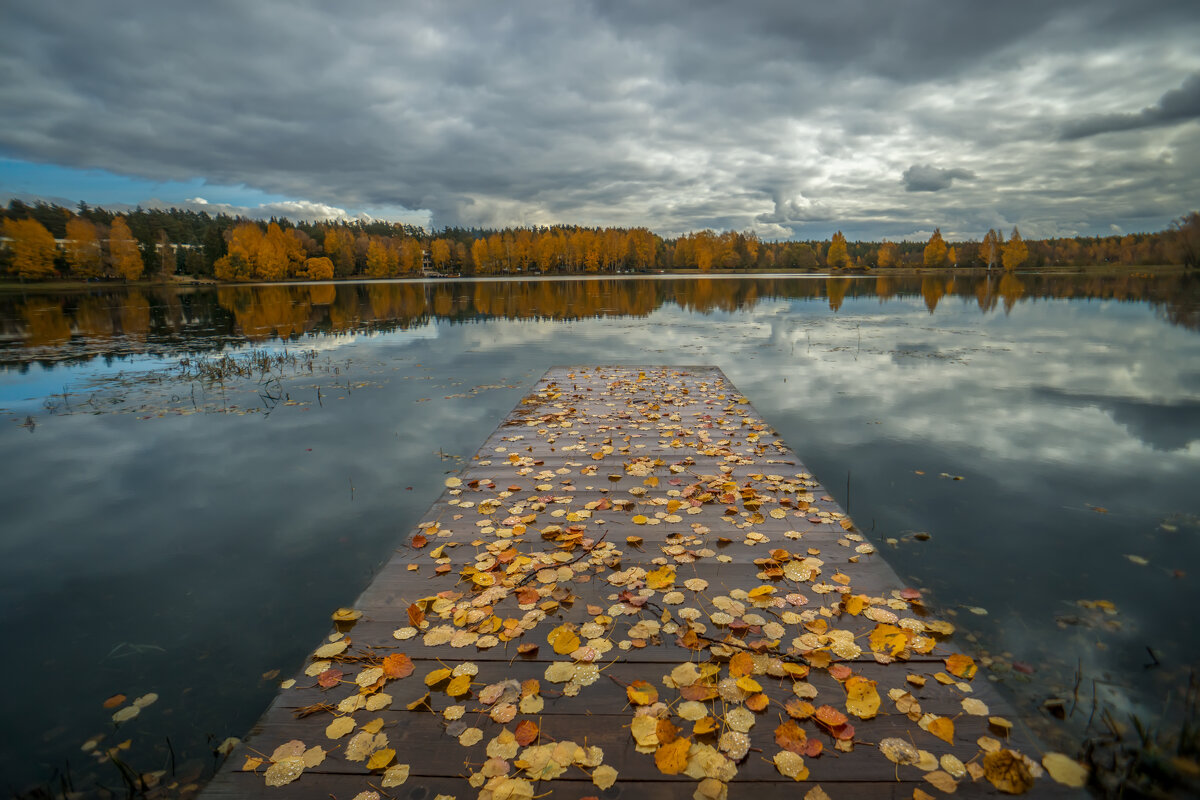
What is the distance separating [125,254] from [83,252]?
516cm

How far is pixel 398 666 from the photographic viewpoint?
3.23 metres

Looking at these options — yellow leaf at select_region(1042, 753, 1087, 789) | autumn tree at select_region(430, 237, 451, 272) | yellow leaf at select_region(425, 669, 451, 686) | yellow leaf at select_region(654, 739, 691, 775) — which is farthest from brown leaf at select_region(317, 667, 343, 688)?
autumn tree at select_region(430, 237, 451, 272)

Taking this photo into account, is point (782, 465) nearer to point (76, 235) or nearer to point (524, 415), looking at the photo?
point (524, 415)

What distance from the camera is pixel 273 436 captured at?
9.95 meters

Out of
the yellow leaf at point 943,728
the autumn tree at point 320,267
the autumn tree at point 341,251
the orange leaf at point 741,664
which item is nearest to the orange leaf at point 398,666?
the orange leaf at point 741,664

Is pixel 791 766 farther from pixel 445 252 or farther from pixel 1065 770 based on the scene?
pixel 445 252

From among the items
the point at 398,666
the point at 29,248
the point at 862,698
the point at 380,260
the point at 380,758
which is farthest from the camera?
the point at 380,260

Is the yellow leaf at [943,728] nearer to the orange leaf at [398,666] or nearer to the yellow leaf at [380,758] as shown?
the yellow leaf at [380,758]

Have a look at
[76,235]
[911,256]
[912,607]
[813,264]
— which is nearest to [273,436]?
[912,607]

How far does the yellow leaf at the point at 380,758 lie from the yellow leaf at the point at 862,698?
2.34 metres

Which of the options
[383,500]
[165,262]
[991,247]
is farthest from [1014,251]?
[165,262]

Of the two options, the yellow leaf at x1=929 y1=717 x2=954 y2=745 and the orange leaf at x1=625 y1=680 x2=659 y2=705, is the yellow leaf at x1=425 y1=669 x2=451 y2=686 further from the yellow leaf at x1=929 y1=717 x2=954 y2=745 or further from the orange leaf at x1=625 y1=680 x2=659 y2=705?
the yellow leaf at x1=929 y1=717 x2=954 y2=745

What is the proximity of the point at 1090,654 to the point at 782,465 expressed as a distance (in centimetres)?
315

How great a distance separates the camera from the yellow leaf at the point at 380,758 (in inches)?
101
